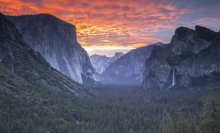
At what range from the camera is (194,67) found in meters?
148

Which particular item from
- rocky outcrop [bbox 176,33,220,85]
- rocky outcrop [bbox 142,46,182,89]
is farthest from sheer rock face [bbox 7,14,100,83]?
rocky outcrop [bbox 176,33,220,85]

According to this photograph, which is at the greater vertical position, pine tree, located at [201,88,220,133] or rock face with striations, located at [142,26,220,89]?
rock face with striations, located at [142,26,220,89]

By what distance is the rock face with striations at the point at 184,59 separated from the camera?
13812 centimetres

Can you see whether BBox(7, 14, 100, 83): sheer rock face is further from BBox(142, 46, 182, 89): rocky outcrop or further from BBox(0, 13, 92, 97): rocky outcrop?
BBox(142, 46, 182, 89): rocky outcrop

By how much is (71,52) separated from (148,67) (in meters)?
99.6

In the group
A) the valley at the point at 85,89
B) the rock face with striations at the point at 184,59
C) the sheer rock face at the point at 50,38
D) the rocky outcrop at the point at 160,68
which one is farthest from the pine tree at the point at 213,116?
the rocky outcrop at the point at 160,68

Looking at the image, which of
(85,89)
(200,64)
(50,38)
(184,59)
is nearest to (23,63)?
(85,89)

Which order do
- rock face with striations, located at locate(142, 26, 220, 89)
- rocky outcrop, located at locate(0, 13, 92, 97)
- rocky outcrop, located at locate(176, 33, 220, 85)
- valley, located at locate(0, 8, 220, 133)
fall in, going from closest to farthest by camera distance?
valley, located at locate(0, 8, 220, 133), rocky outcrop, located at locate(0, 13, 92, 97), rocky outcrop, located at locate(176, 33, 220, 85), rock face with striations, located at locate(142, 26, 220, 89)

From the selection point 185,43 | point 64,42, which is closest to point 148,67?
point 185,43

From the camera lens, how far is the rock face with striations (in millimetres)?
138125

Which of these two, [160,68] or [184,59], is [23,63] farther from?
[184,59]

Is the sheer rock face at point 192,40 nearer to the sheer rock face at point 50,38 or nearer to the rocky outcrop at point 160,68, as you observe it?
the rocky outcrop at point 160,68

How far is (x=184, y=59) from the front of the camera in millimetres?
162000

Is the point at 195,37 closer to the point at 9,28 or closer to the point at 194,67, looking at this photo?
the point at 194,67
